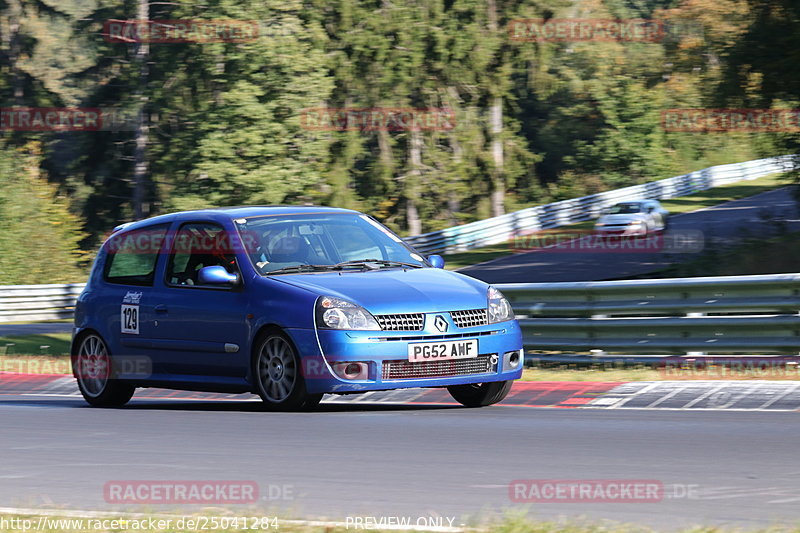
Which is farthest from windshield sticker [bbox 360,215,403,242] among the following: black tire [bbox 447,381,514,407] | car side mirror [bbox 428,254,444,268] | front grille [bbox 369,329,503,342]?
front grille [bbox 369,329,503,342]

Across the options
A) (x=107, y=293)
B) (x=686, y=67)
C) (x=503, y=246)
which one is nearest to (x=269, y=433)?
(x=107, y=293)

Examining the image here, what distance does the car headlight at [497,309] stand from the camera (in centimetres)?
1020

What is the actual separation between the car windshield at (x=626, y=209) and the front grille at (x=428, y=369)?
3509cm

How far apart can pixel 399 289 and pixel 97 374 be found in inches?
135

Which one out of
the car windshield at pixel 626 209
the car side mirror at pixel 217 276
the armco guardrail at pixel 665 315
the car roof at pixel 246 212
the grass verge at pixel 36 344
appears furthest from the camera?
the car windshield at pixel 626 209

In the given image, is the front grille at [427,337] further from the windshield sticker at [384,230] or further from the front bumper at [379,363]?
the windshield sticker at [384,230]

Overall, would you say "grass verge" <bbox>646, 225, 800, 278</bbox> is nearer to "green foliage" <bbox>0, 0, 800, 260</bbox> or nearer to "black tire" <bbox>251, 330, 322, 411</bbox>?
"green foliage" <bbox>0, 0, 800, 260</bbox>

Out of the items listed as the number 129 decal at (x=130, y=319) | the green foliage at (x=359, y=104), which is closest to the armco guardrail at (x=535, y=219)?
the green foliage at (x=359, y=104)

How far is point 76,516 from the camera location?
→ 19.5 feet

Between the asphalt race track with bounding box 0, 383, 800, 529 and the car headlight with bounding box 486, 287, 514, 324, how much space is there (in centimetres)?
73

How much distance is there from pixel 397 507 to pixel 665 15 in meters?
79.5

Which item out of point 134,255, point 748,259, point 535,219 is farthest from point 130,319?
point 535,219

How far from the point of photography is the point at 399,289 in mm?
9953

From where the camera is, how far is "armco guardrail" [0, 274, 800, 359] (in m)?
12.9
